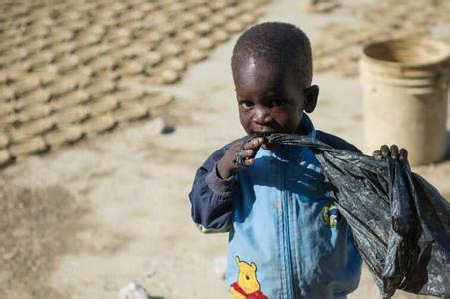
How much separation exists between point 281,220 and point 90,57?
4689mm

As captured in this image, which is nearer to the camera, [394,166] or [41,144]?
[394,166]

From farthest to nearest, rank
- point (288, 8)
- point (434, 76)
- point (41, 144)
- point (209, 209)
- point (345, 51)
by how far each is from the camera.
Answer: point (288, 8) → point (345, 51) → point (41, 144) → point (434, 76) → point (209, 209)

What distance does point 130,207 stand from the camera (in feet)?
13.7

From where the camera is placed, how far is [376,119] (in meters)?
4.49

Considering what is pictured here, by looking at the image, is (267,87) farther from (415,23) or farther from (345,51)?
(415,23)

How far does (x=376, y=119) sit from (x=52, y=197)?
1993 millimetres

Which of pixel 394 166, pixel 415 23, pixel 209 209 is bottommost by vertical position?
pixel 415 23

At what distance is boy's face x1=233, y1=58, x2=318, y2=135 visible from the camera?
178cm

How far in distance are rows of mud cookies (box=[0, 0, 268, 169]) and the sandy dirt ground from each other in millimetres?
270

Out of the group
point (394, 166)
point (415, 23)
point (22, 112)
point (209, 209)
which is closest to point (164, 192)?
point (22, 112)

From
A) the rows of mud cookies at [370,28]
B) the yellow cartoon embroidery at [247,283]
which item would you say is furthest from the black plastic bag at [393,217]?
the rows of mud cookies at [370,28]

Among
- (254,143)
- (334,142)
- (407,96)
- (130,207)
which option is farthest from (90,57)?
(254,143)

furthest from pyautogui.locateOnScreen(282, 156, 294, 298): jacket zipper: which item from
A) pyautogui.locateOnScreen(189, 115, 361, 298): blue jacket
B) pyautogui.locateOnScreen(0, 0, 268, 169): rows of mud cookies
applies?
pyautogui.locateOnScreen(0, 0, 268, 169): rows of mud cookies

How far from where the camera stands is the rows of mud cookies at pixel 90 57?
17.2ft
